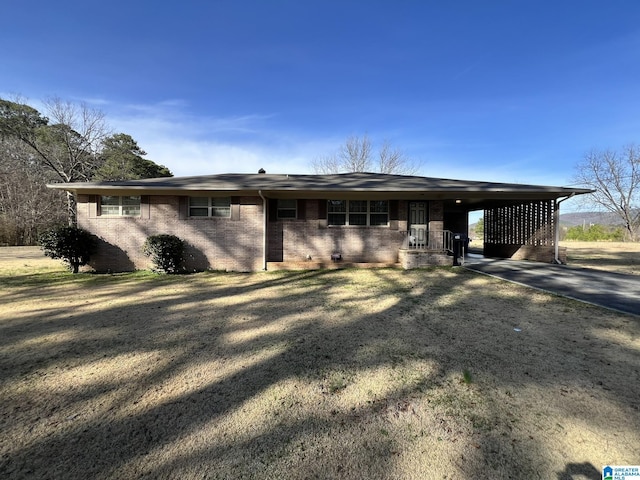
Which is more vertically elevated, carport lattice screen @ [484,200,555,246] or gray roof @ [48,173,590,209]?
gray roof @ [48,173,590,209]

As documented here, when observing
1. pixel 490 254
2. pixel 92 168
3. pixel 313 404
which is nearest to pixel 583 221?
pixel 490 254

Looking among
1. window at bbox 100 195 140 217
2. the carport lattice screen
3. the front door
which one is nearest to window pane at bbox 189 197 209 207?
window at bbox 100 195 140 217

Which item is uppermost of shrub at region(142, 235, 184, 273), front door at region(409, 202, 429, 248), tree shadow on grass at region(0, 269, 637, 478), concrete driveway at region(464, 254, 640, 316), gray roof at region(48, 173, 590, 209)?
gray roof at region(48, 173, 590, 209)

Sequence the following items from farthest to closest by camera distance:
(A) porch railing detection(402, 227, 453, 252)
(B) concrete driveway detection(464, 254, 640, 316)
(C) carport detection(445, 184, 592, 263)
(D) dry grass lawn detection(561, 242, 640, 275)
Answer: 1. (A) porch railing detection(402, 227, 453, 252)
2. (D) dry grass lawn detection(561, 242, 640, 275)
3. (C) carport detection(445, 184, 592, 263)
4. (B) concrete driveway detection(464, 254, 640, 316)

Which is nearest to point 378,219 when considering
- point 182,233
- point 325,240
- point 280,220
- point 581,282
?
point 325,240

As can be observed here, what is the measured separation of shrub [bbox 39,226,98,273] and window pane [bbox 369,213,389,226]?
357 inches

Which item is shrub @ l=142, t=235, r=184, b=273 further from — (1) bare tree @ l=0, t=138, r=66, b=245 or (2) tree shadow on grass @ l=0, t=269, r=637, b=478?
(1) bare tree @ l=0, t=138, r=66, b=245

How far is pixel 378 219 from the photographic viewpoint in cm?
1048

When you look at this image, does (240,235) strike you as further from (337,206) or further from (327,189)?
(337,206)

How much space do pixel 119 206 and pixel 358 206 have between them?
26.1 ft

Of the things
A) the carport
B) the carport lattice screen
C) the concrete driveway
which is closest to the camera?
the concrete driveway

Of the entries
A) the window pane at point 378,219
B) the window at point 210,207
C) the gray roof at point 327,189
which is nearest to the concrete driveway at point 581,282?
the gray roof at point 327,189

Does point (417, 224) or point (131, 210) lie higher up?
point (131, 210)

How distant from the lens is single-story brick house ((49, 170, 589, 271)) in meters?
9.52
